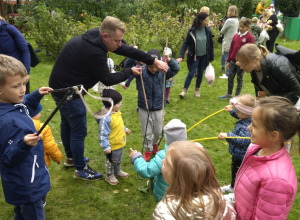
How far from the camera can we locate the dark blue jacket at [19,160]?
7.02ft

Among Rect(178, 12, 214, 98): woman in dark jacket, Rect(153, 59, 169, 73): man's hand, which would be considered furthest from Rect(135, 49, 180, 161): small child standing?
Rect(178, 12, 214, 98): woman in dark jacket

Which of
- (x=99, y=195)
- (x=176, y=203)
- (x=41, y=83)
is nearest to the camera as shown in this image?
(x=176, y=203)

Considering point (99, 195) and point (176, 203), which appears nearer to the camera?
point (176, 203)

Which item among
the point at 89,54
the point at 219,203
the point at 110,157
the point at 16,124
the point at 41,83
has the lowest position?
the point at 41,83

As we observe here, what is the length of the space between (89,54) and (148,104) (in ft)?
4.10

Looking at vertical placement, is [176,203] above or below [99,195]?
above

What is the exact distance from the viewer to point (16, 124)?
2162mm

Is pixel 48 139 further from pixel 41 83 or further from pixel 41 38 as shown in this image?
pixel 41 38

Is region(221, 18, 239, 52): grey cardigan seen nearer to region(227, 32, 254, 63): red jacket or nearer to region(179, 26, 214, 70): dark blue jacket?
region(227, 32, 254, 63): red jacket

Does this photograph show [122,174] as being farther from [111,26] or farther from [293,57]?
[293,57]

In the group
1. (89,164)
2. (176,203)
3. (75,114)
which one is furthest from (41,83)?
(176,203)

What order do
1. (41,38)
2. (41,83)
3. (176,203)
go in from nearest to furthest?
(176,203)
(41,83)
(41,38)

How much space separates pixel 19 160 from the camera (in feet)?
7.18

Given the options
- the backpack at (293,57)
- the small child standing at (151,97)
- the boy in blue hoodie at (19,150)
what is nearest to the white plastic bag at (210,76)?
the small child standing at (151,97)
